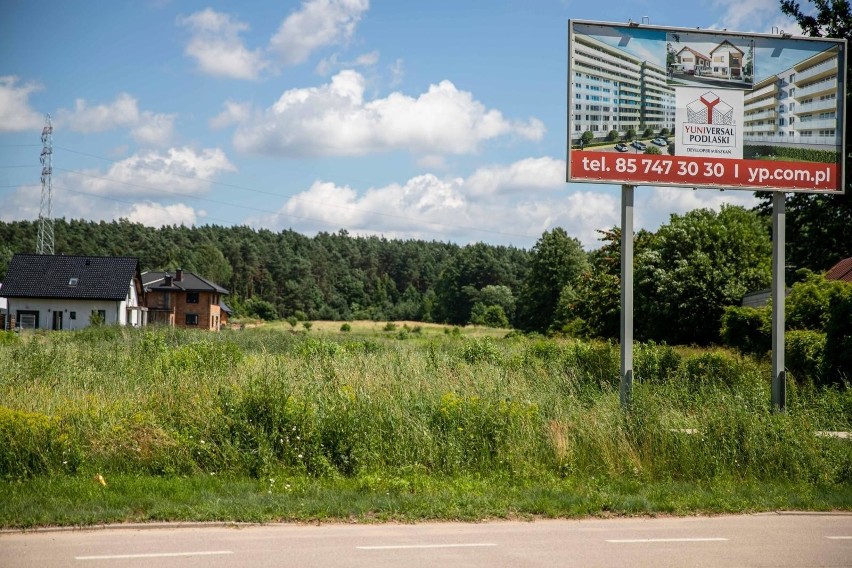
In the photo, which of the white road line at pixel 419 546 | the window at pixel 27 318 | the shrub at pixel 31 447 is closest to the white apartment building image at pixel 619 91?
the white road line at pixel 419 546

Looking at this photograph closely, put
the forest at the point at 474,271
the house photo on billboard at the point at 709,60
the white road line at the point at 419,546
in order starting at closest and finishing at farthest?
the white road line at the point at 419,546 < the house photo on billboard at the point at 709,60 < the forest at the point at 474,271

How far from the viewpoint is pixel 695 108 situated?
→ 15383mm

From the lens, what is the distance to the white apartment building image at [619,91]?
49.9ft

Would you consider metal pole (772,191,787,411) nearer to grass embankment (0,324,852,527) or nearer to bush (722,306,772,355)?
grass embankment (0,324,852,527)

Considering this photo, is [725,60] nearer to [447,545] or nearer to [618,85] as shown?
[618,85]

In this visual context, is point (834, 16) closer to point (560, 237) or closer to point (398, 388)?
point (398, 388)

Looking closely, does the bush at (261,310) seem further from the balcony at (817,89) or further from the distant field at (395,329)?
the balcony at (817,89)

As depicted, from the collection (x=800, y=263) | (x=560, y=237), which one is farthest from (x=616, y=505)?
(x=560, y=237)

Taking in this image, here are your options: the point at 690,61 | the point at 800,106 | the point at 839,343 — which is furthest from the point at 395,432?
the point at 839,343

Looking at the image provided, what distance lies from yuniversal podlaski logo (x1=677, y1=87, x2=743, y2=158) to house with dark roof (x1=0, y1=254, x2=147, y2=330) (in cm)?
7074

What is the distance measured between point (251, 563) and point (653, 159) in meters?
11.0

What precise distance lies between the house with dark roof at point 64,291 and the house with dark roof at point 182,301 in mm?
12787

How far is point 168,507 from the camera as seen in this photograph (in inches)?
352

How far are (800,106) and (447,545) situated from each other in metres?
12.1
